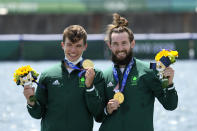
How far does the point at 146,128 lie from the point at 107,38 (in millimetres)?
1015

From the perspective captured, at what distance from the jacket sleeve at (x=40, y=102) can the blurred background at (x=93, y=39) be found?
4.72 metres

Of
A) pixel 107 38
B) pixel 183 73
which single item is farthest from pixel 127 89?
pixel 183 73

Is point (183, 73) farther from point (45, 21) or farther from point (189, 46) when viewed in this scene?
point (45, 21)

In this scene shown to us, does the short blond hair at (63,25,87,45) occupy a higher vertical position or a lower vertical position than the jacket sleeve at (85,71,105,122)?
higher

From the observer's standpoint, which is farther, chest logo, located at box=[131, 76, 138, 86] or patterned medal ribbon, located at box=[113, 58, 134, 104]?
chest logo, located at box=[131, 76, 138, 86]

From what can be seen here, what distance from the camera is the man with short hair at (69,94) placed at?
15.8 feet

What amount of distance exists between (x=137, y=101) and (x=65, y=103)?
73 centimetres

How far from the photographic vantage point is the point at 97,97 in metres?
4.68

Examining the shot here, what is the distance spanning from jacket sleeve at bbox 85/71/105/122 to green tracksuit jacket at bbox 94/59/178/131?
6 cm

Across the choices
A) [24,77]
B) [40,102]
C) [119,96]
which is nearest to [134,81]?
[119,96]

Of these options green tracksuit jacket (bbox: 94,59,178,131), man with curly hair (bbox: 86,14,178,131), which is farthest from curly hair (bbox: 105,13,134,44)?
green tracksuit jacket (bbox: 94,59,178,131)

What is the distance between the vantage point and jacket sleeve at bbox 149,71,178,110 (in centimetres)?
473

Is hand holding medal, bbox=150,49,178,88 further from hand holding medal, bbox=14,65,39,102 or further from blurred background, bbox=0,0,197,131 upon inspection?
blurred background, bbox=0,0,197,131

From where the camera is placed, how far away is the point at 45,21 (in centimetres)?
3459
